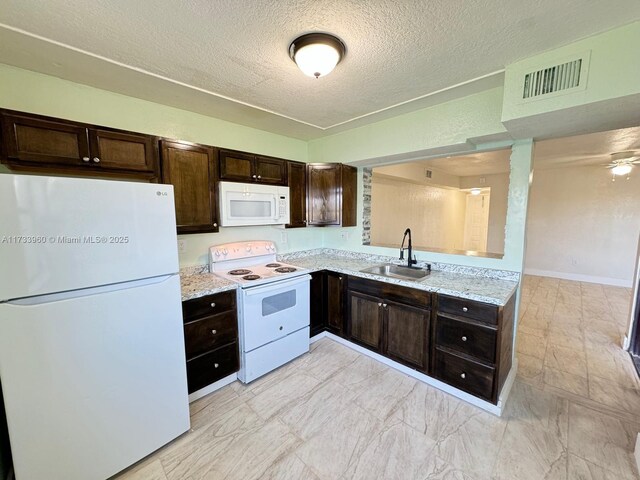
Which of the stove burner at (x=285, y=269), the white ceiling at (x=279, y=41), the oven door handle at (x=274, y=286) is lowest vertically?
the oven door handle at (x=274, y=286)

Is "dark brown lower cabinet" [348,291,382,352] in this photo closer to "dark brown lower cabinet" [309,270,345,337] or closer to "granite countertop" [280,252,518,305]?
"dark brown lower cabinet" [309,270,345,337]

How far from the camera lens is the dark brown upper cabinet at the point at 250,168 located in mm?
2523

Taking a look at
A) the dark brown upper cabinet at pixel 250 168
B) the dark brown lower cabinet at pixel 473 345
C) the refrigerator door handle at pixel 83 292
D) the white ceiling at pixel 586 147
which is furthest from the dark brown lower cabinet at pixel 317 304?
the white ceiling at pixel 586 147

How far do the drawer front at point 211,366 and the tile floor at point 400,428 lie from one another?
0.53 feet

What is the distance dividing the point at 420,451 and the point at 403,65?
8.51ft

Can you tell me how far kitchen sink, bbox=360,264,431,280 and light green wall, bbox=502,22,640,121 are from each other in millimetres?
1691

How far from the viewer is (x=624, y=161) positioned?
14.6 feet

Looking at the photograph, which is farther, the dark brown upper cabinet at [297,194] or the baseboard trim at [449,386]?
the dark brown upper cabinet at [297,194]

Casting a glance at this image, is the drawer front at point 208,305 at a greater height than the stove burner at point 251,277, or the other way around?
the stove burner at point 251,277

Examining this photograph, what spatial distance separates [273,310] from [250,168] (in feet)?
4.86

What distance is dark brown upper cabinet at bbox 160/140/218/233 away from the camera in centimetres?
220

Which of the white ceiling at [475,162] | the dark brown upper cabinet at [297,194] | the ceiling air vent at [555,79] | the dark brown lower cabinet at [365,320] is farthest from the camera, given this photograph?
the white ceiling at [475,162]

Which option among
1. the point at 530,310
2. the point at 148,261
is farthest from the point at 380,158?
the point at 530,310

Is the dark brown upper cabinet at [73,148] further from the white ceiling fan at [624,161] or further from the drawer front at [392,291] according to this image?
the white ceiling fan at [624,161]
